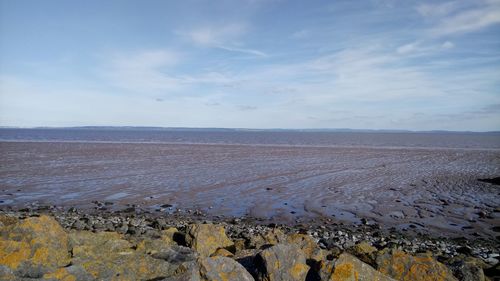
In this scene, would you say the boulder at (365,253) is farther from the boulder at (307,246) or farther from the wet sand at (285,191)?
the wet sand at (285,191)

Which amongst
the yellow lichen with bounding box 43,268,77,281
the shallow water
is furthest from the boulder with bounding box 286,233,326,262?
the shallow water

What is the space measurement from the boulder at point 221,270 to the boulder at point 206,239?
247 centimetres

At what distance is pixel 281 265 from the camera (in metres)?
6.04

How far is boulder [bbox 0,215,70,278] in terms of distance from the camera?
5.57 m

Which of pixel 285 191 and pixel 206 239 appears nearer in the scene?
pixel 206 239

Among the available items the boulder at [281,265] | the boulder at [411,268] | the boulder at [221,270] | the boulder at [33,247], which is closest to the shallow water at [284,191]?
the boulder at [411,268]

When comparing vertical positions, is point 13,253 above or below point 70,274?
above

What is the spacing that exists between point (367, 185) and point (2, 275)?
24614mm

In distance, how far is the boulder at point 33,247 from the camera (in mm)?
5566

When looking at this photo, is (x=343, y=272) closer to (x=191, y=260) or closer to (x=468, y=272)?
(x=191, y=260)

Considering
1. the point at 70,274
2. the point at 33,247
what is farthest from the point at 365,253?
the point at 33,247

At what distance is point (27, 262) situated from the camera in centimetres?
576

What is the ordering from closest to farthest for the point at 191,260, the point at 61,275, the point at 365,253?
1. the point at 61,275
2. the point at 191,260
3. the point at 365,253

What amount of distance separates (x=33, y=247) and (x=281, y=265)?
4604 mm
